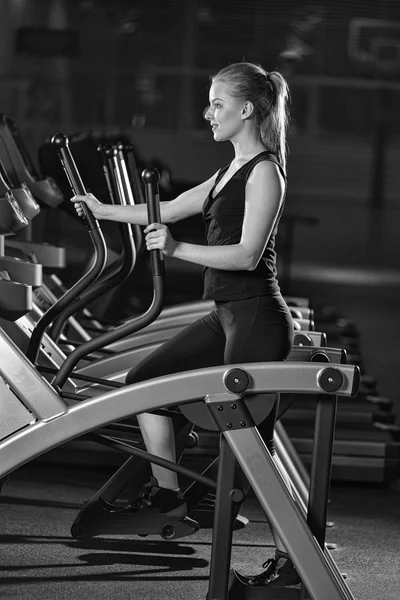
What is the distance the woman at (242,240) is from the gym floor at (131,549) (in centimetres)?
33

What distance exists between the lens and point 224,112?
7.39ft

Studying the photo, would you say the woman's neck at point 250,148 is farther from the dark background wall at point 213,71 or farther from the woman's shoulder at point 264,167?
the dark background wall at point 213,71

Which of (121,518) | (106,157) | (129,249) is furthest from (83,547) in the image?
(106,157)

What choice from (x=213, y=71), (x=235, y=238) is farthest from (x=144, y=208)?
(x=213, y=71)

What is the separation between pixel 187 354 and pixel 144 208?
37 cm

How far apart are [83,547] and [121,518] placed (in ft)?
0.60

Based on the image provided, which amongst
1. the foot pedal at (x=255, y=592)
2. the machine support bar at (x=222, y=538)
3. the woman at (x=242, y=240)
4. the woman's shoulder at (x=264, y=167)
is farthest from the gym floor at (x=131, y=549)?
the woman's shoulder at (x=264, y=167)

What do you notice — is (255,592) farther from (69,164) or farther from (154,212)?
(69,164)

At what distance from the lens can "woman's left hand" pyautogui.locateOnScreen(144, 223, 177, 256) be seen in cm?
210

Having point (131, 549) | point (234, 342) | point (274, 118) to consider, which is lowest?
point (131, 549)

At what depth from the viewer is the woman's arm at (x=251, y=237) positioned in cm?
216

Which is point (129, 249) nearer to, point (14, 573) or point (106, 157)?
point (106, 157)

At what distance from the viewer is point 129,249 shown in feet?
9.87

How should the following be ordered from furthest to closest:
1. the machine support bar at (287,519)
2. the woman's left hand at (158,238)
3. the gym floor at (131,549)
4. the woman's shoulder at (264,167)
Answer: the gym floor at (131,549) → the woman's shoulder at (264,167) → the woman's left hand at (158,238) → the machine support bar at (287,519)
